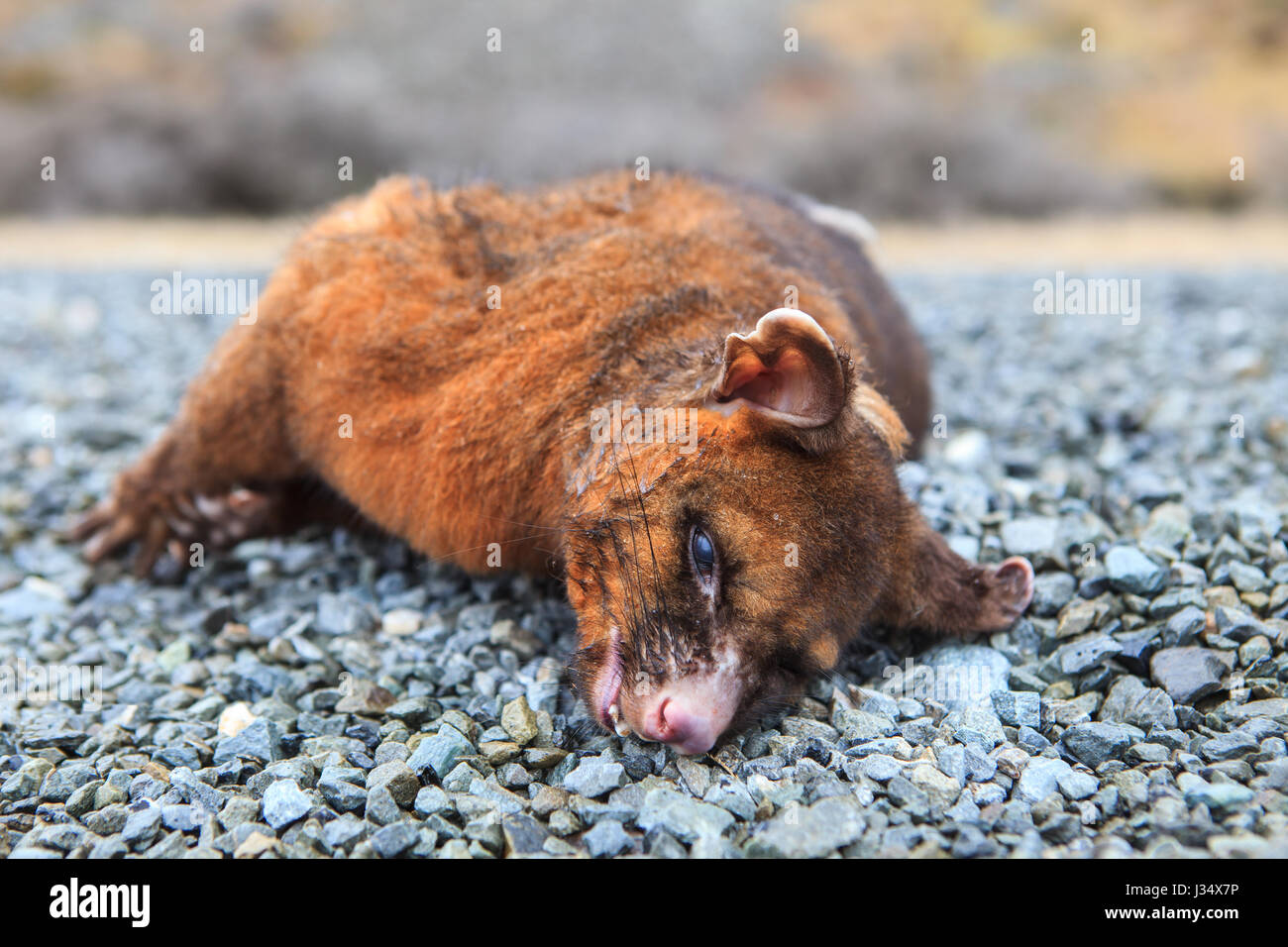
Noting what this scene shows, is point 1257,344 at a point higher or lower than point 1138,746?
higher

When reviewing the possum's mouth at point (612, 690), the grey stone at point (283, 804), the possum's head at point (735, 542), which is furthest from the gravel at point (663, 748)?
the possum's head at point (735, 542)

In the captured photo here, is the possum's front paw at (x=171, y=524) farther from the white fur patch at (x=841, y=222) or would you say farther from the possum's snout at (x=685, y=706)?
the white fur patch at (x=841, y=222)

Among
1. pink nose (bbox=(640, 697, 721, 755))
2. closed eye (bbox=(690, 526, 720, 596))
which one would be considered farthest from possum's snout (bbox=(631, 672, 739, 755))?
closed eye (bbox=(690, 526, 720, 596))

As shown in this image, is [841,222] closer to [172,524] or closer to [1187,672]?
[1187,672]

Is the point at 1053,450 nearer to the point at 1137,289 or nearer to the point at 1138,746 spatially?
the point at 1138,746

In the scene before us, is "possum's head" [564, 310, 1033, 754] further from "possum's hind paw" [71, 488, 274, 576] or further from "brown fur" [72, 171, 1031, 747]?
"possum's hind paw" [71, 488, 274, 576]
